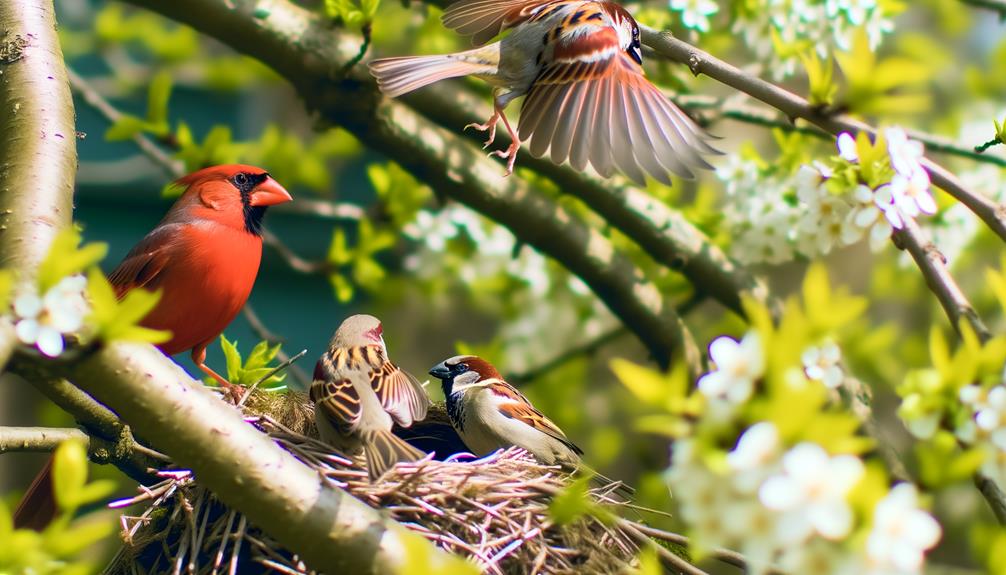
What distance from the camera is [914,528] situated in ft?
4.74

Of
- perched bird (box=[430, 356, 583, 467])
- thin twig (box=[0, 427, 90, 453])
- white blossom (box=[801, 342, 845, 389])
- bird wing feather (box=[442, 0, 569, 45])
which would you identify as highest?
bird wing feather (box=[442, 0, 569, 45])

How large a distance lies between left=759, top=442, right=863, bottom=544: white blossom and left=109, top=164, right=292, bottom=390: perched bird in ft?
7.21

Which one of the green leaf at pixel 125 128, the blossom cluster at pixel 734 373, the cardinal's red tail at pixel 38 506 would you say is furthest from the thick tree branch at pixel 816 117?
the green leaf at pixel 125 128

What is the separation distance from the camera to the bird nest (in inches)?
104

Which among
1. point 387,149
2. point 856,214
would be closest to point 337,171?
point 387,149

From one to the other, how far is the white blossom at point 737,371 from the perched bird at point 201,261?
2.07 metres

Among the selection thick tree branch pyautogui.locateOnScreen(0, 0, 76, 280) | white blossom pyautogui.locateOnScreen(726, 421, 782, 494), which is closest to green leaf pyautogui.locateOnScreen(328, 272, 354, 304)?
thick tree branch pyautogui.locateOnScreen(0, 0, 76, 280)

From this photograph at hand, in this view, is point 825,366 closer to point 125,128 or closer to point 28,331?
point 28,331

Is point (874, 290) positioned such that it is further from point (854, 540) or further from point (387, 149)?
point (854, 540)

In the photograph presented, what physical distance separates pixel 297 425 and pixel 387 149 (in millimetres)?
1215

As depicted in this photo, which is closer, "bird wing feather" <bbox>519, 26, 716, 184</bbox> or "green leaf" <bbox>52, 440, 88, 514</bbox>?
"green leaf" <bbox>52, 440, 88, 514</bbox>

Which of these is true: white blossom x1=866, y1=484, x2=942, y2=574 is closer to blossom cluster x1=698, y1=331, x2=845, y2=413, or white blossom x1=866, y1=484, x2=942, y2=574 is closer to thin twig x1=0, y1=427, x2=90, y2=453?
blossom cluster x1=698, y1=331, x2=845, y2=413

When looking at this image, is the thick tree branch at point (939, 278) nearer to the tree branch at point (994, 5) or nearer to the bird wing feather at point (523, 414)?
the bird wing feather at point (523, 414)

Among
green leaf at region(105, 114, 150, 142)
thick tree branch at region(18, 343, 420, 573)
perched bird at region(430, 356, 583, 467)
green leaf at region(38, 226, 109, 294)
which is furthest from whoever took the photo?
green leaf at region(105, 114, 150, 142)
